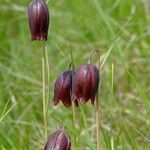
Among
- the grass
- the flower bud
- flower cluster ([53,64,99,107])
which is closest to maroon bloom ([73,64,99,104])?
flower cluster ([53,64,99,107])

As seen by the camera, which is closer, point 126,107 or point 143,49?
point 126,107

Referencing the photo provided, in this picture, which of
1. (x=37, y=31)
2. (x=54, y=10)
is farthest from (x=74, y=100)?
(x=54, y=10)

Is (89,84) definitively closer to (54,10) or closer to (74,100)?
(74,100)

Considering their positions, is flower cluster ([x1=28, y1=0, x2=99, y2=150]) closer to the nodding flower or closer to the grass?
the nodding flower

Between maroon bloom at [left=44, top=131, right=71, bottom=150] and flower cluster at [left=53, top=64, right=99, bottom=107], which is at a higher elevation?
flower cluster at [left=53, top=64, right=99, bottom=107]

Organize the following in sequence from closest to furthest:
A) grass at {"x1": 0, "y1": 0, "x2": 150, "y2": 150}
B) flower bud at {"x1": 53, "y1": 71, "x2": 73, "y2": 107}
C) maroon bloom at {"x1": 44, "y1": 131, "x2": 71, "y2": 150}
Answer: maroon bloom at {"x1": 44, "y1": 131, "x2": 71, "y2": 150} → flower bud at {"x1": 53, "y1": 71, "x2": 73, "y2": 107} → grass at {"x1": 0, "y1": 0, "x2": 150, "y2": 150}
